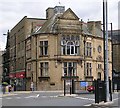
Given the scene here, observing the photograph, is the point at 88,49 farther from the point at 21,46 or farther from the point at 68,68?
the point at 21,46

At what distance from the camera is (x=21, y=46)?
77250mm

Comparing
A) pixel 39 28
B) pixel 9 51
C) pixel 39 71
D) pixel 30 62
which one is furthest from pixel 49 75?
pixel 9 51

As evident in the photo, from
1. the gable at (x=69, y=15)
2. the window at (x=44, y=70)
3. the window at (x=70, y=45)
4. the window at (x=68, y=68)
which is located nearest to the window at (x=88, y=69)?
the window at (x=68, y=68)

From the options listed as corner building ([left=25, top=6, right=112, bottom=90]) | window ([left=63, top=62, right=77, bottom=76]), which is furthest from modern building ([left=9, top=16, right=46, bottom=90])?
window ([left=63, top=62, right=77, bottom=76])

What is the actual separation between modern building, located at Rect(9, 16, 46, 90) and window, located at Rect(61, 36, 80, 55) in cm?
815

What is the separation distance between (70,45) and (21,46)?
56.3 ft

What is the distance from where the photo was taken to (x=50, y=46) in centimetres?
6275

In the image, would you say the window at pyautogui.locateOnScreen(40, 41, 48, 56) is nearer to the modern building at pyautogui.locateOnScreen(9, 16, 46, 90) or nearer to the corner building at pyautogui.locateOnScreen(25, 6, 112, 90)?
the corner building at pyautogui.locateOnScreen(25, 6, 112, 90)

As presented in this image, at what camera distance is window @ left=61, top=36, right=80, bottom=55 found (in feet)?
206

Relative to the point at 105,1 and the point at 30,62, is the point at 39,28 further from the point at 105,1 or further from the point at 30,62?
the point at 105,1

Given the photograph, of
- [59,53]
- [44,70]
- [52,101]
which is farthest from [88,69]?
[52,101]

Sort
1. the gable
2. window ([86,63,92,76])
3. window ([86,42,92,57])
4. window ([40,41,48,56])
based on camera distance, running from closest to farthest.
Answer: window ([40,41,48,56]) < the gable < window ([86,63,92,76]) < window ([86,42,92,57])

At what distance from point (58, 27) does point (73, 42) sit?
3.74 meters

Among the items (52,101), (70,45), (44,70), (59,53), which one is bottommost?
(52,101)
